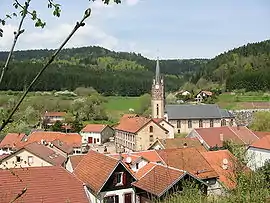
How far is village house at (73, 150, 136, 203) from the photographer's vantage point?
17.9 meters

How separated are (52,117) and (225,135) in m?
36.9

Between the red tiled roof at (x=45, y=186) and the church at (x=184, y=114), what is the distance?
38563mm

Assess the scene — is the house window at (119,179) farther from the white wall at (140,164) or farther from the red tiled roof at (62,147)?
the red tiled roof at (62,147)

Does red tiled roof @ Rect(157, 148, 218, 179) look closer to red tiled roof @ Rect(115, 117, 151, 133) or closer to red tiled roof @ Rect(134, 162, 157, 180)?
red tiled roof @ Rect(134, 162, 157, 180)

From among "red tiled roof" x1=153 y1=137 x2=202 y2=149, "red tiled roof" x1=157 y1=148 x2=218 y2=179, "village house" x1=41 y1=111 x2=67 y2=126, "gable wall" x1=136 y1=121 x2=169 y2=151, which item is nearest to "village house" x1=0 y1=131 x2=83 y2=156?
"gable wall" x1=136 y1=121 x2=169 y2=151

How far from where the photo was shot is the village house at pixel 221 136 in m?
36.2

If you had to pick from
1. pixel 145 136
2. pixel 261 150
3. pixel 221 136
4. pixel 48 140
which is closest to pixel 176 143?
pixel 221 136

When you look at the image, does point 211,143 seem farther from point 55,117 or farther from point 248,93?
point 248,93

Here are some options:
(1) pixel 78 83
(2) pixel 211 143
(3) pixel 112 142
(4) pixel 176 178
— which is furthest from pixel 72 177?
(1) pixel 78 83

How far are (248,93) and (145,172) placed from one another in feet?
218

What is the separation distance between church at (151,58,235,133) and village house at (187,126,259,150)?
16.1 meters

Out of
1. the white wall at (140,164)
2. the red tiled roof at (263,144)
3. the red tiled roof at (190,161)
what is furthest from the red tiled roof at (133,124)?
the white wall at (140,164)

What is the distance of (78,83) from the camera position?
369ft

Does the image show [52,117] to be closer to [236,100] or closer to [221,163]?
[236,100]
